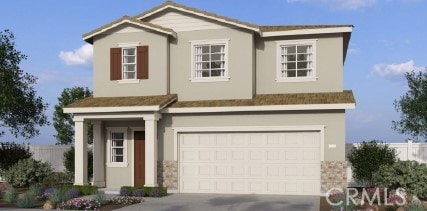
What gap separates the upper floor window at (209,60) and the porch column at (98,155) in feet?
14.6

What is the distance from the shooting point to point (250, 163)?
20.3 metres

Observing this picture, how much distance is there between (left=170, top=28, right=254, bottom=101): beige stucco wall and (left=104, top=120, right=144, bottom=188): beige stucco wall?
235 cm

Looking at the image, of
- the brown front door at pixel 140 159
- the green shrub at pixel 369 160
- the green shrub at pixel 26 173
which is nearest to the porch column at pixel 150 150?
the brown front door at pixel 140 159

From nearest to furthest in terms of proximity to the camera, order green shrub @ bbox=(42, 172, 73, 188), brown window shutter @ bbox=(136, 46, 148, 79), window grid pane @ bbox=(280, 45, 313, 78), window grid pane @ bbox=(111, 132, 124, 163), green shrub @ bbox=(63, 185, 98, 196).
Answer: green shrub @ bbox=(63, 185, 98, 196) < window grid pane @ bbox=(280, 45, 313, 78) < brown window shutter @ bbox=(136, 46, 148, 79) < green shrub @ bbox=(42, 172, 73, 188) < window grid pane @ bbox=(111, 132, 124, 163)

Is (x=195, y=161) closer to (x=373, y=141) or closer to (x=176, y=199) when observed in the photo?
(x=176, y=199)

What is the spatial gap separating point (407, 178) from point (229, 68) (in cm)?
765

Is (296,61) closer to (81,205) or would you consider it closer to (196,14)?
(196,14)

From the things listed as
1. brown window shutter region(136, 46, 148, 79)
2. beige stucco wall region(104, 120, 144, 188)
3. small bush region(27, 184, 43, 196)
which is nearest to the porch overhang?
brown window shutter region(136, 46, 148, 79)

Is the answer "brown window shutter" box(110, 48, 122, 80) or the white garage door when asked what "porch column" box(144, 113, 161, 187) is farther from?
"brown window shutter" box(110, 48, 122, 80)

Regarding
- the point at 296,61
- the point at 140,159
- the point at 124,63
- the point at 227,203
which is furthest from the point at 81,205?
the point at 296,61

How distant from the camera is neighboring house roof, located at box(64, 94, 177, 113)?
20.1 m

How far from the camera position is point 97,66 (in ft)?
74.5

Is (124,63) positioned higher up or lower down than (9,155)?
higher up

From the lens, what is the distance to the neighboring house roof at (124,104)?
2014cm
